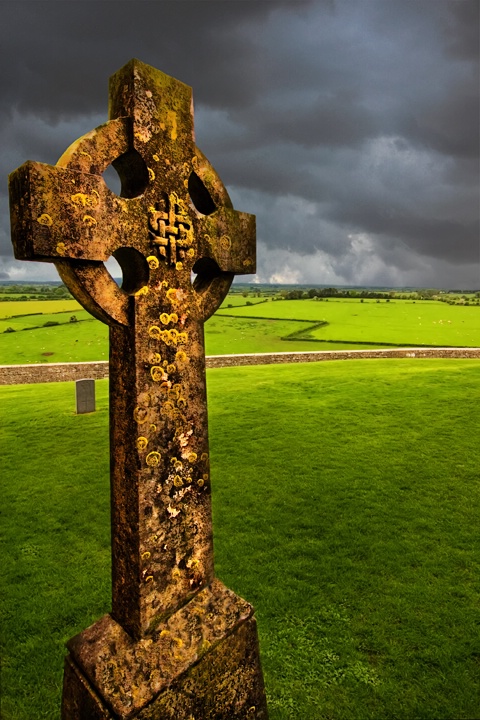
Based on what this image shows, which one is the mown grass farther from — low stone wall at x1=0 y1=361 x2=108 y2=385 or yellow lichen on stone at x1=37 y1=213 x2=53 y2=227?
yellow lichen on stone at x1=37 y1=213 x2=53 y2=227

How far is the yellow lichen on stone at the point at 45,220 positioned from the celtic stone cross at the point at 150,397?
0.05 ft

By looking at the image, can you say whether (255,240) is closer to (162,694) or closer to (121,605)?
(121,605)

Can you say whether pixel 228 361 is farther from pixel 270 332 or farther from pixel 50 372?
pixel 270 332

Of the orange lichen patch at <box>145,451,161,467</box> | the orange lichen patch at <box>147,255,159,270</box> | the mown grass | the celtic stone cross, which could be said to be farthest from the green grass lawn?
the mown grass

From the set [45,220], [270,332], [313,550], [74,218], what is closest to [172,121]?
[74,218]

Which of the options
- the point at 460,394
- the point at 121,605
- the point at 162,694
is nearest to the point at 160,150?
the point at 121,605

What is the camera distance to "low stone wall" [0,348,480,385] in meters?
21.7

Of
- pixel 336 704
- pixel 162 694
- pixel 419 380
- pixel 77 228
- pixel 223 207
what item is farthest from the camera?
pixel 419 380

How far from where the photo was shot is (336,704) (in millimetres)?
3855

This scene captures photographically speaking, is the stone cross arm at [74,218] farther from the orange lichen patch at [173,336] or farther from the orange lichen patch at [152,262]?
the orange lichen patch at [173,336]

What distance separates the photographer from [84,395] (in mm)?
12586

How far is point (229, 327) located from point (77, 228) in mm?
42619

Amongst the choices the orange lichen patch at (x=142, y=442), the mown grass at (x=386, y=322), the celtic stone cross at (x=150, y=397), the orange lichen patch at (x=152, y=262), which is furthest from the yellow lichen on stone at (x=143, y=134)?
the mown grass at (x=386, y=322)

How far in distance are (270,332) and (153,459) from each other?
130 ft
